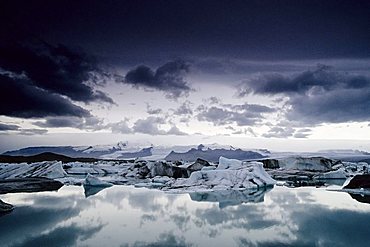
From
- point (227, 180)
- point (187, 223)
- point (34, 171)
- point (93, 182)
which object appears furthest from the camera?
point (34, 171)

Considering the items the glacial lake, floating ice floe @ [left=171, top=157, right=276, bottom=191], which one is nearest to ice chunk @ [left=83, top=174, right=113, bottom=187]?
floating ice floe @ [left=171, top=157, right=276, bottom=191]

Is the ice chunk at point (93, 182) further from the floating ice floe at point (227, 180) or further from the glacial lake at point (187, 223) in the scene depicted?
the glacial lake at point (187, 223)

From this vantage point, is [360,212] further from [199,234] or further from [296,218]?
[199,234]

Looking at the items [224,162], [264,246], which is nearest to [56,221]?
[264,246]

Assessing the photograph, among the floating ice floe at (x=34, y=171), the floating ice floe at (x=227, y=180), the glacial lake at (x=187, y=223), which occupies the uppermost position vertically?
the floating ice floe at (x=34, y=171)

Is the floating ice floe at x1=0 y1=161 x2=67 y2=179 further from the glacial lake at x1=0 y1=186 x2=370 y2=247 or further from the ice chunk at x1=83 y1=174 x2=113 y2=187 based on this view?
the glacial lake at x1=0 y1=186 x2=370 y2=247

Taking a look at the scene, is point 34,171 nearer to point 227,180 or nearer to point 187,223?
point 227,180

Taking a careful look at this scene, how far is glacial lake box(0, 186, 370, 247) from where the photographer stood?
7.33 meters

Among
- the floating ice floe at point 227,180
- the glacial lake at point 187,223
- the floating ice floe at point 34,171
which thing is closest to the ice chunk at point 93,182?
the floating ice floe at point 227,180

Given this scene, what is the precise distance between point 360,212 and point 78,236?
9002mm

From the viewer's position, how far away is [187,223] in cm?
942

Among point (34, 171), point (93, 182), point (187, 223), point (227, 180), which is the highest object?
point (34, 171)

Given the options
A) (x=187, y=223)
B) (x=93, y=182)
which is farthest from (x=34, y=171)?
(x=187, y=223)

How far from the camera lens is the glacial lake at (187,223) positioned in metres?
7.33
